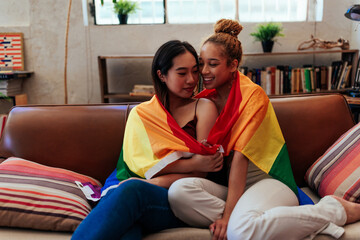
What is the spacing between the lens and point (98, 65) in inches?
148

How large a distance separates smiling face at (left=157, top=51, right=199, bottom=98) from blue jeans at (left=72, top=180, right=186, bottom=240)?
45cm

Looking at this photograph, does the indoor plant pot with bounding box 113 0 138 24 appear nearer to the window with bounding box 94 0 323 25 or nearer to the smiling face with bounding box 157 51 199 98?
the window with bounding box 94 0 323 25

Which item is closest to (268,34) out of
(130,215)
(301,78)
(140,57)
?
(301,78)

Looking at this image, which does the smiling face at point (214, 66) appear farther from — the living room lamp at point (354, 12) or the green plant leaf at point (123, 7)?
the green plant leaf at point (123, 7)

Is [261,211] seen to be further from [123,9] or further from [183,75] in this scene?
[123,9]

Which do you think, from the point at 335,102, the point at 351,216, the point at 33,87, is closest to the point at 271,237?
the point at 351,216

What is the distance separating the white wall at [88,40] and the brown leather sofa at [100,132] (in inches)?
89.5

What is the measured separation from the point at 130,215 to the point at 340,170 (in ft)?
2.97

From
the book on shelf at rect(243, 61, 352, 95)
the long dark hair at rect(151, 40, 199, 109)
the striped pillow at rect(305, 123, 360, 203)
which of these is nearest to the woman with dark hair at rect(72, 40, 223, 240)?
the long dark hair at rect(151, 40, 199, 109)

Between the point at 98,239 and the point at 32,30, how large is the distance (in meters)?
3.46

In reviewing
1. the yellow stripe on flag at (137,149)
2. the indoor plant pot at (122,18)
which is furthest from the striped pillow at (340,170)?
the indoor plant pot at (122,18)

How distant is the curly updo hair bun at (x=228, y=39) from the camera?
59.7 inches

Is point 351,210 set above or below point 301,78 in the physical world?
below

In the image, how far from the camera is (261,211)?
4.02ft
